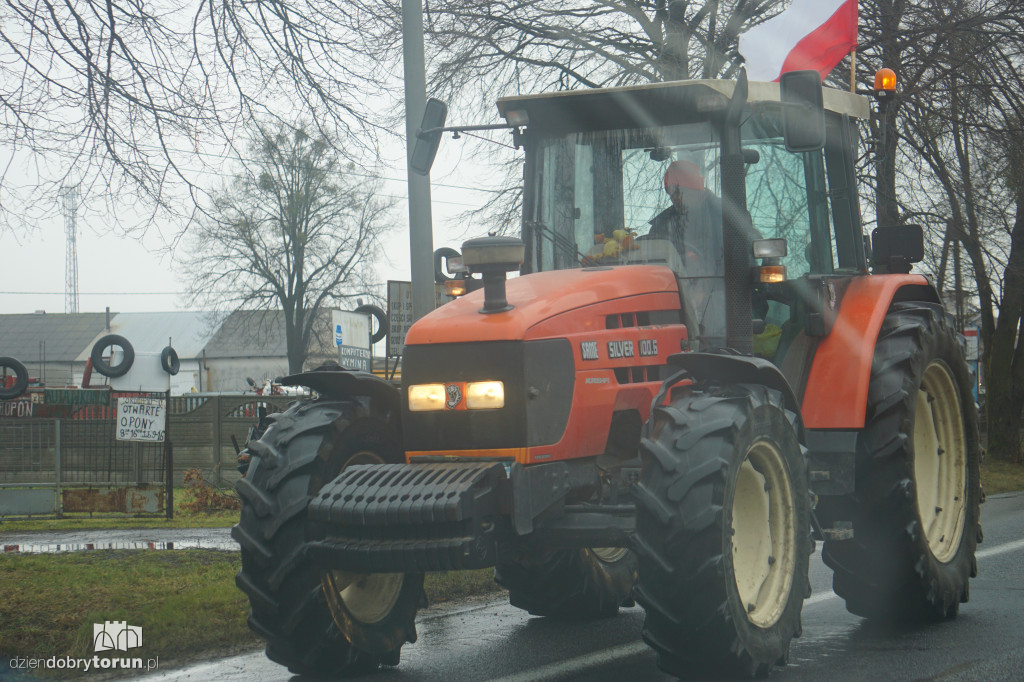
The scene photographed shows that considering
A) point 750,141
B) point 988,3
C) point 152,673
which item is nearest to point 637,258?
point 750,141

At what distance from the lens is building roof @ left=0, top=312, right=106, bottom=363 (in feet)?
241

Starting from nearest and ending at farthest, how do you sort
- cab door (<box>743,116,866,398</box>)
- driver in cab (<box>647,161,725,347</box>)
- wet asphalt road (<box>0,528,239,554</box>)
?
driver in cab (<box>647,161,725,347</box>)
cab door (<box>743,116,866,398</box>)
wet asphalt road (<box>0,528,239,554</box>)

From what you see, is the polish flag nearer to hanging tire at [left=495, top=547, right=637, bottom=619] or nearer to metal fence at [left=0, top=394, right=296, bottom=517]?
hanging tire at [left=495, top=547, right=637, bottom=619]

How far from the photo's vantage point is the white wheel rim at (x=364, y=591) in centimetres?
539

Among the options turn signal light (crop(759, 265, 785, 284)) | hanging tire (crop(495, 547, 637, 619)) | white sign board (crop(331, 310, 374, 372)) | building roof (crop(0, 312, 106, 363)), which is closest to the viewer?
turn signal light (crop(759, 265, 785, 284))

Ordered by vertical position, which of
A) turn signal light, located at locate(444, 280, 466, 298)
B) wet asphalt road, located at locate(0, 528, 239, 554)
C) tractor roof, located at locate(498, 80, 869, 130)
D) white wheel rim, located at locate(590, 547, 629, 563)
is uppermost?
tractor roof, located at locate(498, 80, 869, 130)

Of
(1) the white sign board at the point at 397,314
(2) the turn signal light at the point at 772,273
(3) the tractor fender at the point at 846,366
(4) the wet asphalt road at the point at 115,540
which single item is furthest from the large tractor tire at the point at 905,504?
(1) the white sign board at the point at 397,314

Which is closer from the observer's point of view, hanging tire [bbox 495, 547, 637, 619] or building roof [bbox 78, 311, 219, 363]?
hanging tire [bbox 495, 547, 637, 619]

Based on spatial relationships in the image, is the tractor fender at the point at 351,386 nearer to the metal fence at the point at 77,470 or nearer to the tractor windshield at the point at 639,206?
the tractor windshield at the point at 639,206

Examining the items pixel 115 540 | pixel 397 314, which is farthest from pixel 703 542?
pixel 115 540

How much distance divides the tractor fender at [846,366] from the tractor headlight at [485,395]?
2.02m

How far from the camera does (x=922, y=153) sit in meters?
15.3

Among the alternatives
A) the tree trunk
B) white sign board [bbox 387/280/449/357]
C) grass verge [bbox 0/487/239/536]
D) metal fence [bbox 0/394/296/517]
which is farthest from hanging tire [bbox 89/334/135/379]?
the tree trunk

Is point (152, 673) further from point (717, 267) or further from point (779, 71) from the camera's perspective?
point (779, 71)
